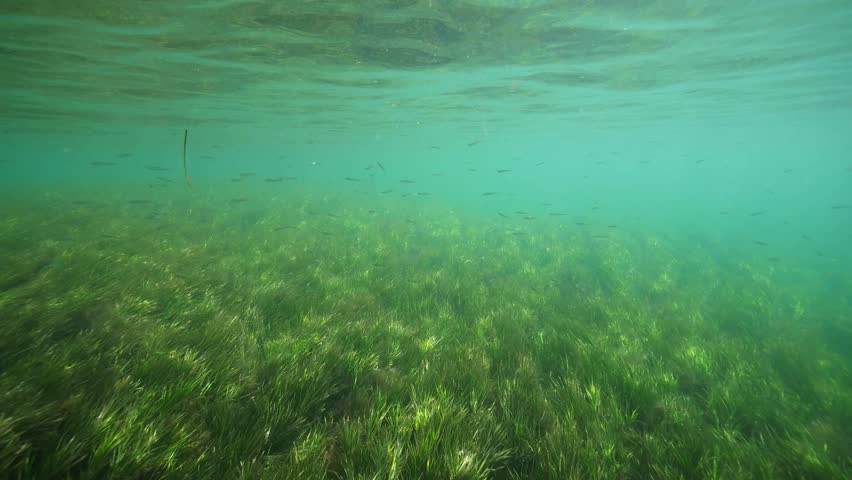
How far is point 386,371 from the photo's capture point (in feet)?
15.5

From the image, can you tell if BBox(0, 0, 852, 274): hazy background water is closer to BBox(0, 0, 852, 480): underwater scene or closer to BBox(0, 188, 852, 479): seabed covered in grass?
BBox(0, 0, 852, 480): underwater scene

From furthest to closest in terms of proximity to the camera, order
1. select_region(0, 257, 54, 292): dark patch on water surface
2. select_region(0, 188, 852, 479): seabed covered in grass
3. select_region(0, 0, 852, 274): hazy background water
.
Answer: select_region(0, 0, 852, 274): hazy background water, select_region(0, 257, 54, 292): dark patch on water surface, select_region(0, 188, 852, 479): seabed covered in grass

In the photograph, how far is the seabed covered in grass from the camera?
9.57ft

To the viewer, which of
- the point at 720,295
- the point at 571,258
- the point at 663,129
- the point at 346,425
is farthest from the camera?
the point at 663,129

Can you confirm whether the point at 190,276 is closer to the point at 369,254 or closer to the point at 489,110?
the point at 369,254

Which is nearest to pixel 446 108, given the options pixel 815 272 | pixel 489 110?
pixel 489 110

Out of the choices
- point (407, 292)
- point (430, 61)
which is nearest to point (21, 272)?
point (407, 292)

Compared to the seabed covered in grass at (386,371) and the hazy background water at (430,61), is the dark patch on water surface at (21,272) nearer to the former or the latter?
the seabed covered in grass at (386,371)

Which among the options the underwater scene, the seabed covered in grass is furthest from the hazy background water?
the seabed covered in grass

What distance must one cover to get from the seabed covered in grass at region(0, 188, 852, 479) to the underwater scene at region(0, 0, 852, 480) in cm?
4

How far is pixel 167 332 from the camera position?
187 inches

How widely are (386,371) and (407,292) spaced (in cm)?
477

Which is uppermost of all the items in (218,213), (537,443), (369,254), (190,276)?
(537,443)

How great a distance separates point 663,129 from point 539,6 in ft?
141
